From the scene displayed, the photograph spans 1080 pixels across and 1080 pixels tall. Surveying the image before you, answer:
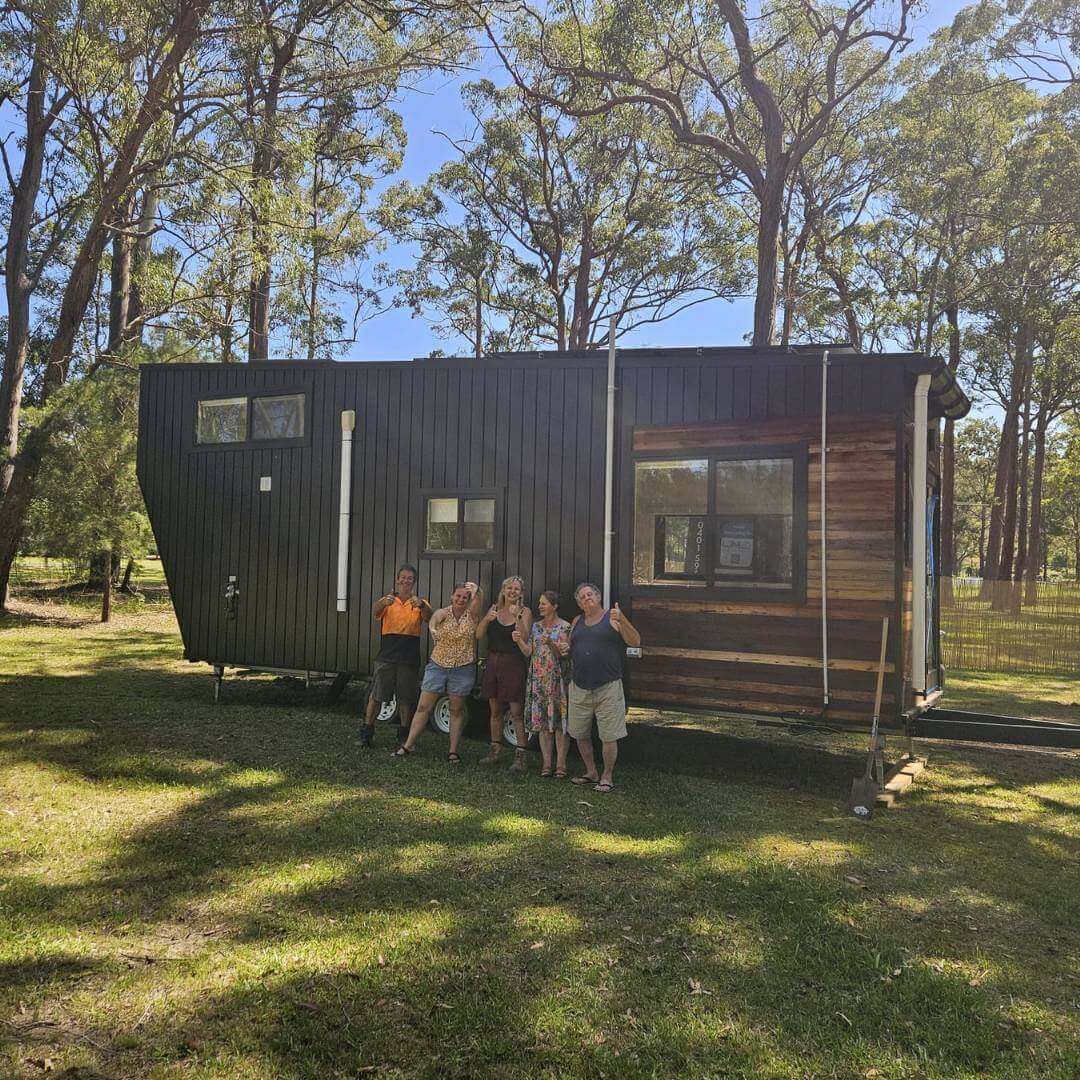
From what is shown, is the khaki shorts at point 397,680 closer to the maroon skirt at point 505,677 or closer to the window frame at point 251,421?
the maroon skirt at point 505,677

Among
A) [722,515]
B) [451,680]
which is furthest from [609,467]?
[451,680]

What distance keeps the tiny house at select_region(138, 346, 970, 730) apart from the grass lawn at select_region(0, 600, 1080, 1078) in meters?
1.09

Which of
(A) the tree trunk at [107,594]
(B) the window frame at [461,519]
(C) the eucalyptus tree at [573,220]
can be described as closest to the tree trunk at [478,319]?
(C) the eucalyptus tree at [573,220]

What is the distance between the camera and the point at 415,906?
3.64m

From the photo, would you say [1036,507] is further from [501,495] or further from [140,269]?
[140,269]

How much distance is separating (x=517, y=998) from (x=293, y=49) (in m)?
18.4

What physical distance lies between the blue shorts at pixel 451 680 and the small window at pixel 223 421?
141 inches

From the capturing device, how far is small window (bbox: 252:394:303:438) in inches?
320

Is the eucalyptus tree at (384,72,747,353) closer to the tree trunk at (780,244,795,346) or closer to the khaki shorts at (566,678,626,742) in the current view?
the tree trunk at (780,244,795,346)

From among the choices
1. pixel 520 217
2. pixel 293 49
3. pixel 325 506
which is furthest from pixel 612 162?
pixel 325 506

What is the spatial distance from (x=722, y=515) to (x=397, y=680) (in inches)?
115

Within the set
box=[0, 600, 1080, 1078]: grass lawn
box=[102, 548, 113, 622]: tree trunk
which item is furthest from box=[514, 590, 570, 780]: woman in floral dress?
box=[102, 548, 113, 622]: tree trunk

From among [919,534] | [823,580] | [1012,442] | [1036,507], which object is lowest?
[823,580]

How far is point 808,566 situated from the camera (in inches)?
233
